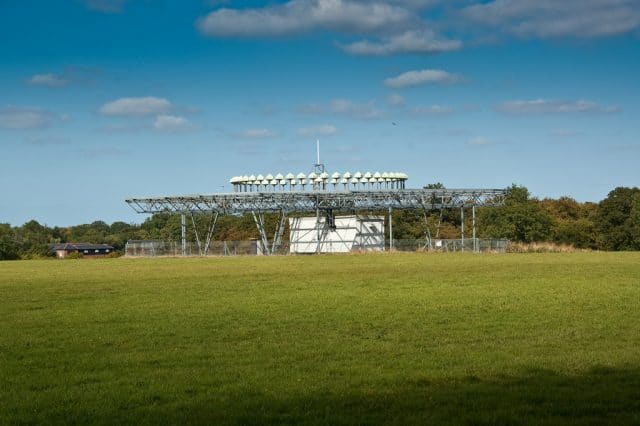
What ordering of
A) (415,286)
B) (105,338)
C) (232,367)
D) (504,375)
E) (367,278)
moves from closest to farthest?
(504,375), (232,367), (105,338), (415,286), (367,278)

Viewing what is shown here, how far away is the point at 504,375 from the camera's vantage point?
14289 mm

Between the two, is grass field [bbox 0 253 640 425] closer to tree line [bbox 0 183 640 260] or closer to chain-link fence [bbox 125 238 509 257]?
chain-link fence [bbox 125 238 509 257]

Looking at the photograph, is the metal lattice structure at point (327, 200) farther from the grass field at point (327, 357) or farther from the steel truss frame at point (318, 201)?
the grass field at point (327, 357)

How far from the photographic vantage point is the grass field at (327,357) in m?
12.0

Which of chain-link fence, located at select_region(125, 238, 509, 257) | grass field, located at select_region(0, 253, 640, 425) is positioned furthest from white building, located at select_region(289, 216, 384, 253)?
grass field, located at select_region(0, 253, 640, 425)

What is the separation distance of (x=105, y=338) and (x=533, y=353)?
30.4 ft

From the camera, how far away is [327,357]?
16.4 meters

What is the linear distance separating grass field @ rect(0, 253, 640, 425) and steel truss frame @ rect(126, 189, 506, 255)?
5267 cm

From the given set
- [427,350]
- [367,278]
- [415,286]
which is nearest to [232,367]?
[427,350]

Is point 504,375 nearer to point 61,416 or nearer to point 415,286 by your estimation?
point 61,416

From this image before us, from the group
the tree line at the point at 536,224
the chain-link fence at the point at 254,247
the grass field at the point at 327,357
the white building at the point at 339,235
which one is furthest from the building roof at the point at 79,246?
the grass field at the point at 327,357

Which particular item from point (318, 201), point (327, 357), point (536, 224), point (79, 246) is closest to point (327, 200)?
point (318, 201)

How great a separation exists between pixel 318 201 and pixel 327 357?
69.5 m

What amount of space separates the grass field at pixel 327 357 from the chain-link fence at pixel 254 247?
5257cm
